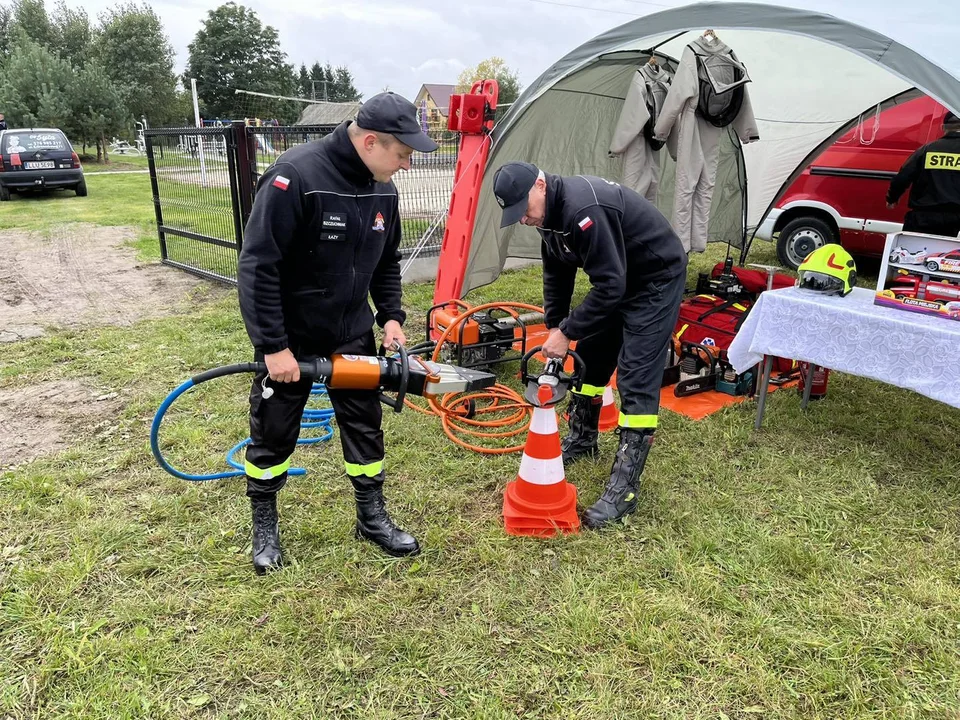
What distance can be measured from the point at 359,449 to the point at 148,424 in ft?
6.85

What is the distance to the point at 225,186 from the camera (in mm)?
6930

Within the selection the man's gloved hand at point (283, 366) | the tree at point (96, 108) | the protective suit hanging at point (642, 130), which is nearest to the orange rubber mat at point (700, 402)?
the protective suit hanging at point (642, 130)

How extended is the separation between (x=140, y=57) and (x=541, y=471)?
5284 centimetres

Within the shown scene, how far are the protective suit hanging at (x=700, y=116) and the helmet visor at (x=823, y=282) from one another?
1575 mm

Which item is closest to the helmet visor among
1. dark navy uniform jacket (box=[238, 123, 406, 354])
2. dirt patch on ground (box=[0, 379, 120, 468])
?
dark navy uniform jacket (box=[238, 123, 406, 354])

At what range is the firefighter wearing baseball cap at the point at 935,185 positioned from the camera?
5.07 metres

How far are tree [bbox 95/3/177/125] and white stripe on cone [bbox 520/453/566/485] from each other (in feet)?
138

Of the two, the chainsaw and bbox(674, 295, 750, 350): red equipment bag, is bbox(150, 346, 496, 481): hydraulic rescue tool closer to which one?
the chainsaw

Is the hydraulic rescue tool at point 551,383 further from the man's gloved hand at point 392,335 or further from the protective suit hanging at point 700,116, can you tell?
the protective suit hanging at point 700,116

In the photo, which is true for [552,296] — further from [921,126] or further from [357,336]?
[921,126]

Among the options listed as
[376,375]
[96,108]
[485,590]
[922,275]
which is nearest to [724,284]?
[922,275]

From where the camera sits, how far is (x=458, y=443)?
12.9 feet

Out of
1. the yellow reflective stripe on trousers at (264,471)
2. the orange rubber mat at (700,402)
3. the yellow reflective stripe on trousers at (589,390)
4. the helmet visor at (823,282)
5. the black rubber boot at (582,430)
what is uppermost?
the helmet visor at (823,282)

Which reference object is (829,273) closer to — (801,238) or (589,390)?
(589,390)
